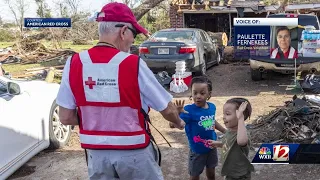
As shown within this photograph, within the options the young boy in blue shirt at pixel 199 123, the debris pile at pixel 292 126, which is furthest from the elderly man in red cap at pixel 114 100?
the debris pile at pixel 292 126

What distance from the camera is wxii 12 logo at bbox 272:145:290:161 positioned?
3887mm

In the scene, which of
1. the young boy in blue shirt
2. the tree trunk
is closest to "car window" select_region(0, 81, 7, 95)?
the young boy in blue shirt

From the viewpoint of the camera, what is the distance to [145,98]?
88.7 inches

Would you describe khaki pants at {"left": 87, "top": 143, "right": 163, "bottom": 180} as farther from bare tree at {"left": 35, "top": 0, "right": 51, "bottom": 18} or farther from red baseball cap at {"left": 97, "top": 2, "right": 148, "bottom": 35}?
bare tree at {"left": 35, "top": 0, "right": 51, "bottom": 18}

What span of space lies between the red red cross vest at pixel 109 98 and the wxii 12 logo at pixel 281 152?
6.69 feet

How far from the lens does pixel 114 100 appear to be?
2.20 m

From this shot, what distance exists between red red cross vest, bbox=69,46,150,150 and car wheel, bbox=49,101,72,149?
10.4 ft

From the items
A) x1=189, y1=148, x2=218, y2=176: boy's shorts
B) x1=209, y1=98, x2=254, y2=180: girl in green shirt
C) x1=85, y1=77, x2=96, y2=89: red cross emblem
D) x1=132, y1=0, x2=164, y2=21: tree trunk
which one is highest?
x1=132, y1=0, x2=164, y2=21: tree trunk

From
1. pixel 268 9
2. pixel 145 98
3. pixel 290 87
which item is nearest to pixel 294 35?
pixel 290 87

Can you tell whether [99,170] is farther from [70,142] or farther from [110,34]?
[70,142]

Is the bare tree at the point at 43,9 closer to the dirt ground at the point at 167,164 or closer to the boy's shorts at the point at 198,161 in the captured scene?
the dirt ground at the point at 167,164
